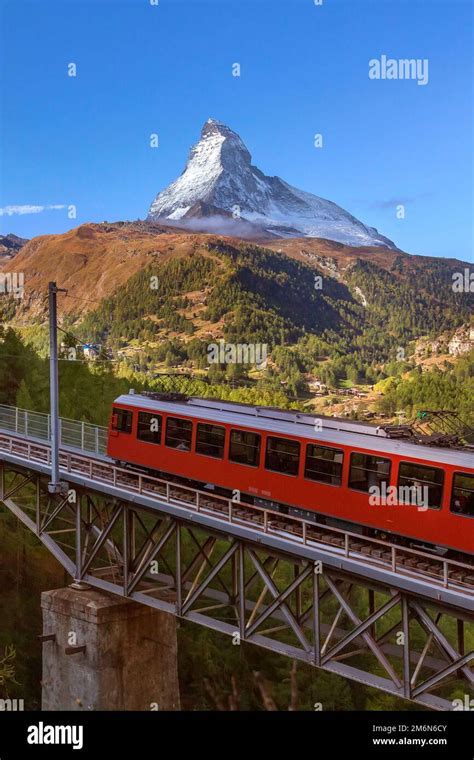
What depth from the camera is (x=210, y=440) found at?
22.4 meters

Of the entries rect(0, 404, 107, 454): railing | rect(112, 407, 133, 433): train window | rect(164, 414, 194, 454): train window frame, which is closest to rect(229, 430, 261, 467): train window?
rect(164, 414, 194, 454): train window frame

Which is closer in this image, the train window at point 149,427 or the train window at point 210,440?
the train window at point 210,440

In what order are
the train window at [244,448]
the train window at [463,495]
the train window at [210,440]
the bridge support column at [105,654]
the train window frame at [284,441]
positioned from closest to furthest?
1. the train window at [463,495]
2. the train window frame at [284,441]
3. the train window at [244,448]
4. the train window at [210,440]
5. the bridge support column at [105,654]

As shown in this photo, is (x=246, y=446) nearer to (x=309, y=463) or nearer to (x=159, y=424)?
(x=309, y=463)

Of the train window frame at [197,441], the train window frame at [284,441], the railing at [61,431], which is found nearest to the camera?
the train window frame at [284,441]

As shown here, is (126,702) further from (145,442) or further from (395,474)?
(395,474)

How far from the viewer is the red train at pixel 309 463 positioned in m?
16.9

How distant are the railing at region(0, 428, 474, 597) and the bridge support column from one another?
12.3 ft

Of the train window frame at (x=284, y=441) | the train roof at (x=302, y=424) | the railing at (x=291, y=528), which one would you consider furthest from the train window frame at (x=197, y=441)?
the train window frame at (x=284, y=441)

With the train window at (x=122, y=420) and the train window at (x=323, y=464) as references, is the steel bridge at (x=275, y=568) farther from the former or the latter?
the train window at (x=122, y=420)

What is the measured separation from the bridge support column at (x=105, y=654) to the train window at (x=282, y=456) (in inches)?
275

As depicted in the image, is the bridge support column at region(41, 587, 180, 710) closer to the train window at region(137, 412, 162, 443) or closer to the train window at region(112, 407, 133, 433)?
the train window at region(137, 412, 162, 443)

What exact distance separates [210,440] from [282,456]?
277 cm

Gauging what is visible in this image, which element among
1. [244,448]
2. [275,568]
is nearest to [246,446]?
[244,448]
